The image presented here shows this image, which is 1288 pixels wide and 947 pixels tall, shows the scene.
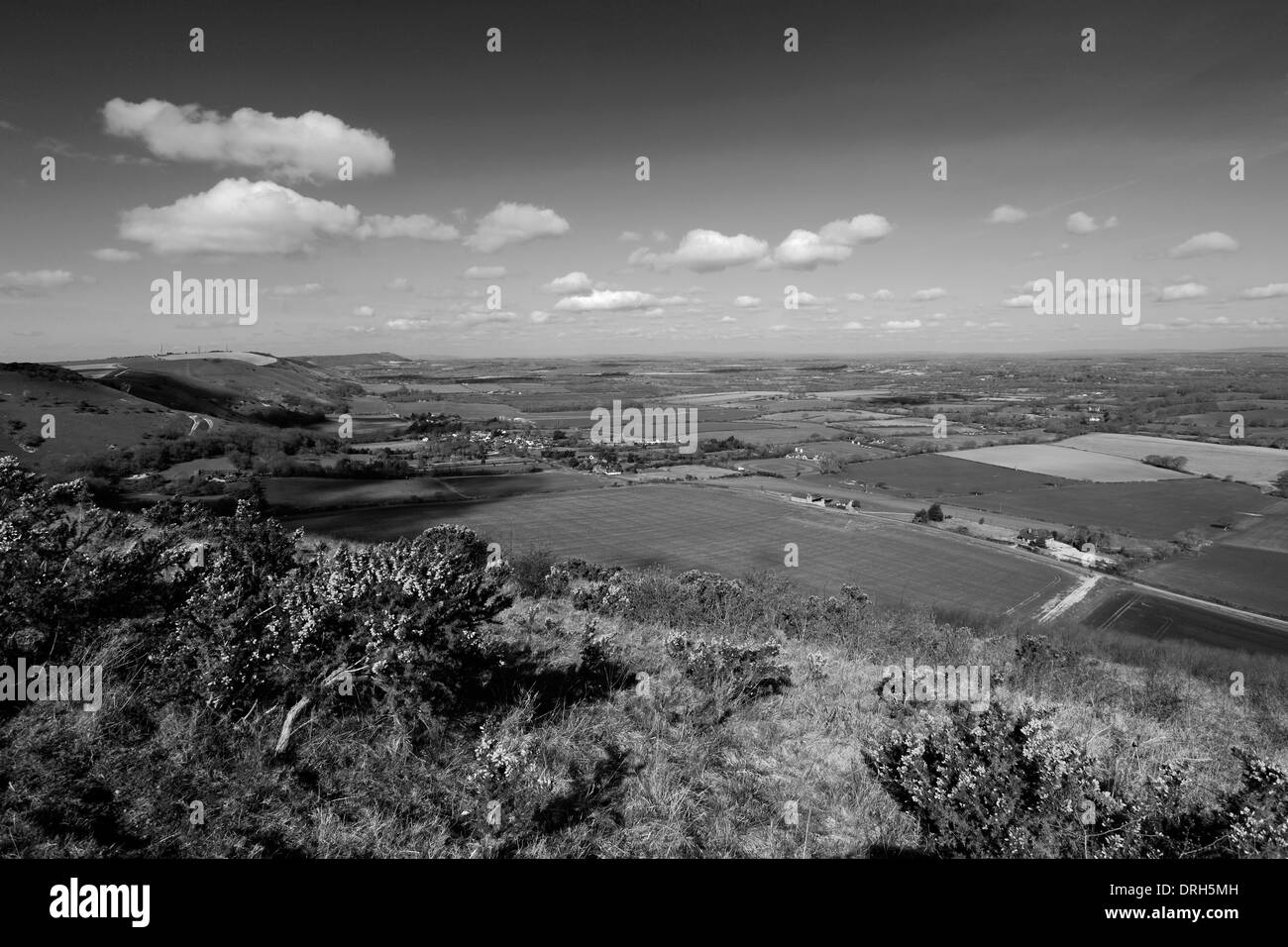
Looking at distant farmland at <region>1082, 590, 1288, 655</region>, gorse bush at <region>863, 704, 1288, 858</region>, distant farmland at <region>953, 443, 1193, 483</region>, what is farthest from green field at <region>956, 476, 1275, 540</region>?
gorse bush at <region>863, 704, 1288, 858</region>

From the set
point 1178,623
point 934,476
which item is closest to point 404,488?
point 934,476

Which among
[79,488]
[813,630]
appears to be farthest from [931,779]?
[79,488]

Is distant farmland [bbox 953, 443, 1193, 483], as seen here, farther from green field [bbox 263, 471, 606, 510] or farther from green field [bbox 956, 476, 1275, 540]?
green field [bbox 263, 471, 606, 510]

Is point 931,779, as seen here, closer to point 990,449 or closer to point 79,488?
point 79,488

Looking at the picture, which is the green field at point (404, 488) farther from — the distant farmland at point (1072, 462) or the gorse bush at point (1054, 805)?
the gorse bush at point (1054, 805)

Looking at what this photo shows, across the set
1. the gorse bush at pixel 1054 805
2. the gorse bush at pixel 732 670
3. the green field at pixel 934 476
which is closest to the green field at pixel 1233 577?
the green field at pixel 934 476
